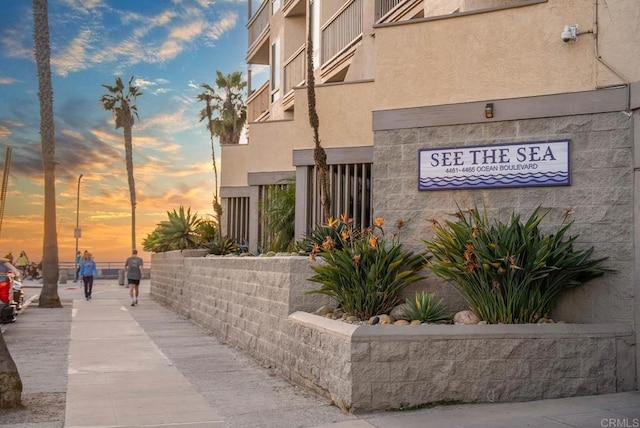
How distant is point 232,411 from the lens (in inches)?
353

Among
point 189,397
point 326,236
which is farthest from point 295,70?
point 189,397

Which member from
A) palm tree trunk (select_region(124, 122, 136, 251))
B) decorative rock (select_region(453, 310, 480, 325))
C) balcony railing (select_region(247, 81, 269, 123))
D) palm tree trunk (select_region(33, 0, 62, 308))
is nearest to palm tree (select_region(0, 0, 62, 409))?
palm tree trunk (select_region(33, 0, 62, 308))

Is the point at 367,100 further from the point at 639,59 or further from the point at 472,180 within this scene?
the point at 639,59

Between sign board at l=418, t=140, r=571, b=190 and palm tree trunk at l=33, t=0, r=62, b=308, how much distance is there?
57.8 ft

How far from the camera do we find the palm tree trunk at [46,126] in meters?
25.0

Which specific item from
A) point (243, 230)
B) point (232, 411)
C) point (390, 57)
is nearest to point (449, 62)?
point (390, 57)

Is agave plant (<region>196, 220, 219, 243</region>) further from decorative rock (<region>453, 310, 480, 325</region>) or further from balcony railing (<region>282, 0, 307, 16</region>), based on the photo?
decorative rock (<region>453, 310, 480, 325</region>)

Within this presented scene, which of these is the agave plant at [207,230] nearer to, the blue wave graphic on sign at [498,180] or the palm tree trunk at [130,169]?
the blue wave graphic on sign at [498,180]

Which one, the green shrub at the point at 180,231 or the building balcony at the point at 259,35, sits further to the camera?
the building balcony at the point at 259,35

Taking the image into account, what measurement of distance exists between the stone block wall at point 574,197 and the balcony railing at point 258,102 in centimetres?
1797

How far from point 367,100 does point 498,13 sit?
177 inches

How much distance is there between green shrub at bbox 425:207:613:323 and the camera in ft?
30.3

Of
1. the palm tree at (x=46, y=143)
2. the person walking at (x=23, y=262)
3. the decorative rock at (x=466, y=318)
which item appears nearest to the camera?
the decorative rock at (x=466, y=318)

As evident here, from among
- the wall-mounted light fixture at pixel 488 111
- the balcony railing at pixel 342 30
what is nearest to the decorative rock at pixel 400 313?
the wall-mounted light fixture at pixel 488 111
